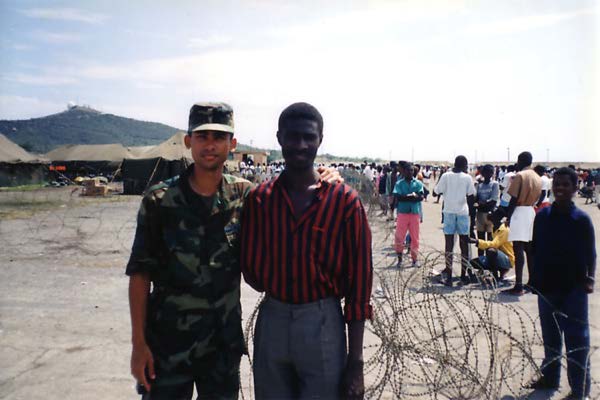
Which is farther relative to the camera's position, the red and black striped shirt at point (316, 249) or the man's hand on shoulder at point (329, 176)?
the man's hand on shoulder at point (329, 176)

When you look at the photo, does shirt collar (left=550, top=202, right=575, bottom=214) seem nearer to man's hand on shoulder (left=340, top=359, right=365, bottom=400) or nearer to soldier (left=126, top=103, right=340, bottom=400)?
soldier (left=126, top=103, right=340, bottom=400)

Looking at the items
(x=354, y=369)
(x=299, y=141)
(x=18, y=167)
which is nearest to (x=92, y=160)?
(x=18, y=167)

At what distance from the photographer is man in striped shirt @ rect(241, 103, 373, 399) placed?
2.13 m

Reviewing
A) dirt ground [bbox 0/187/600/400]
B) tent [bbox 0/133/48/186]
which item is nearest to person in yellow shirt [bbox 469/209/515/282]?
dirt ground [bbox 0/187/600/400]

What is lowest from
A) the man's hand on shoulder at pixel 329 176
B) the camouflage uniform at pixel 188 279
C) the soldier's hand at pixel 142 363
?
the soldier's hand at pixel 142 363

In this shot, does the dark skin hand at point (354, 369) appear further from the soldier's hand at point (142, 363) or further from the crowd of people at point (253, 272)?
the soldier's hand at point (142, 363)

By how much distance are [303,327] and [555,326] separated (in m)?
2.72

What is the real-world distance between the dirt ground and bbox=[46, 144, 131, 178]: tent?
1135 inches

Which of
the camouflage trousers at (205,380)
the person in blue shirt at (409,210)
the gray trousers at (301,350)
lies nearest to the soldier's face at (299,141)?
the gray trousers at (301,350)

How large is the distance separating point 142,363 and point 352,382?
3.27 ft

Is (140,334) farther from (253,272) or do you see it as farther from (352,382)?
(352,382)

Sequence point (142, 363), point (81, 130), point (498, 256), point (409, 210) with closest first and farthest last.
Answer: point (142, 363)
point (498, 256)
point (409, 210)
point (81, 130)

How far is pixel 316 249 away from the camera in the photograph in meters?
2.13

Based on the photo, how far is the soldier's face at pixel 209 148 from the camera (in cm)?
236
